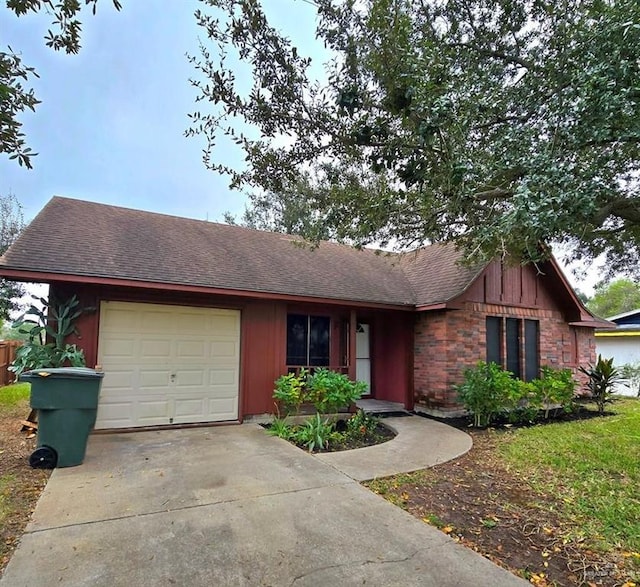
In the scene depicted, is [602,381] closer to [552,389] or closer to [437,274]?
[552,389]

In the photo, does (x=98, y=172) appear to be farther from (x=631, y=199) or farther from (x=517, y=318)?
(x=631, y=199)

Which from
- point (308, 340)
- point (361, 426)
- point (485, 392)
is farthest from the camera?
point (308, 340)

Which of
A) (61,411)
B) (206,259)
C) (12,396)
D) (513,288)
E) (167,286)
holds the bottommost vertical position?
(12,396)

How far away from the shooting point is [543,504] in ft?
14.1

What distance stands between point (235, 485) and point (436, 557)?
228 centimetres

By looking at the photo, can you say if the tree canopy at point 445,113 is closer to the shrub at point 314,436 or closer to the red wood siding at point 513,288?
the red wood siding at point 513,288

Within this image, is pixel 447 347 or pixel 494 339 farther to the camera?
pixel 494 339

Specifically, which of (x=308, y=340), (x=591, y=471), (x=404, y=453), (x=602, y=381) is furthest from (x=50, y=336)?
(x=602, y=381)

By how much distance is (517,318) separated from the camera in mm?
10555

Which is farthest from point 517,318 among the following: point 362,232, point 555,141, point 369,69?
point 369,69

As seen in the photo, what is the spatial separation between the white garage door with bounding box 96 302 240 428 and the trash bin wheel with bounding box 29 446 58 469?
6.18 feet

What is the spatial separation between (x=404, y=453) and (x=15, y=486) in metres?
4.83

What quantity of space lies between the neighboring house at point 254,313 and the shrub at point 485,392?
786 millimetres

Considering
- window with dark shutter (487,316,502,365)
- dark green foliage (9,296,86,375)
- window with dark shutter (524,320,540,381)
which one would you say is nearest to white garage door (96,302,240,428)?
dark green foliage (9,296,86,375)
